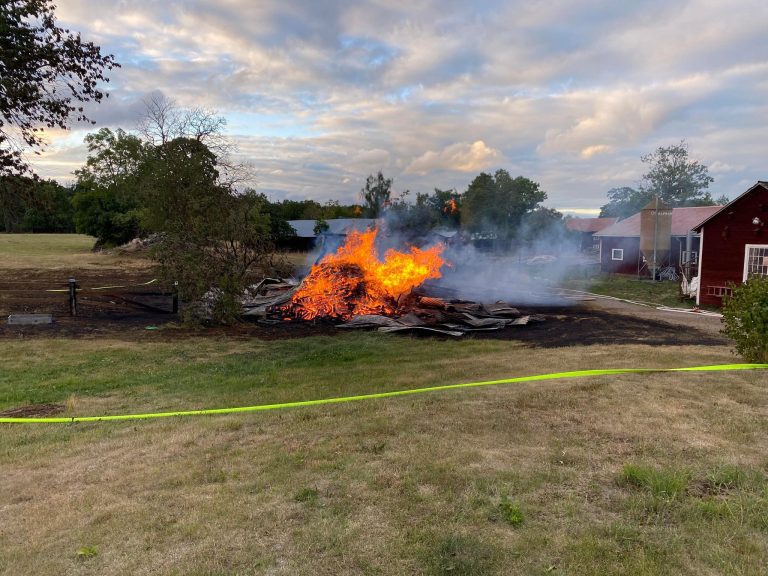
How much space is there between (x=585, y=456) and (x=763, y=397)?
3.47m

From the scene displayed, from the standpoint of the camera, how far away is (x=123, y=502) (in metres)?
4.04

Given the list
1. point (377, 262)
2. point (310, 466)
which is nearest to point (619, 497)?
point (310, 466)

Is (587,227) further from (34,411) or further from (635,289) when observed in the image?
(34,411)

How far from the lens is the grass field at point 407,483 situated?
3.14 m

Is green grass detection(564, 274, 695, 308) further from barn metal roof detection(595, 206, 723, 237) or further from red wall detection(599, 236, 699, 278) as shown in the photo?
barn metal roof detection(595, 206, 723, 237)

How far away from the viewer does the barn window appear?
58.3ft

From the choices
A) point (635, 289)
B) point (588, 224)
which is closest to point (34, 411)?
point (635, 289)

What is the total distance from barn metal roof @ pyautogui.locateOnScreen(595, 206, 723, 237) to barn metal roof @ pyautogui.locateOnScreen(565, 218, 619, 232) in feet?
93.1

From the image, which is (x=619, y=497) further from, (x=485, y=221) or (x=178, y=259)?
(x=485, y=221)

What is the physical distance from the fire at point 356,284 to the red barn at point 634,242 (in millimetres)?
23365

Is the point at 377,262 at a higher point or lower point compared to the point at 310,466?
higher

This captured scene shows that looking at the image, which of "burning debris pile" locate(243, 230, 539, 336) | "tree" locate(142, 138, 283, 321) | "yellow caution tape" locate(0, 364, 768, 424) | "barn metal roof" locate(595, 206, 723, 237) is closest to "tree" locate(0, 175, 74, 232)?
"tree" locate(142, 138, 283, 321)

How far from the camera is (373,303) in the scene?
16281 mm

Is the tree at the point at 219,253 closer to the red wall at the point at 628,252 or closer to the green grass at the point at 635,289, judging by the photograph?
the green grass at the point at 635,289
